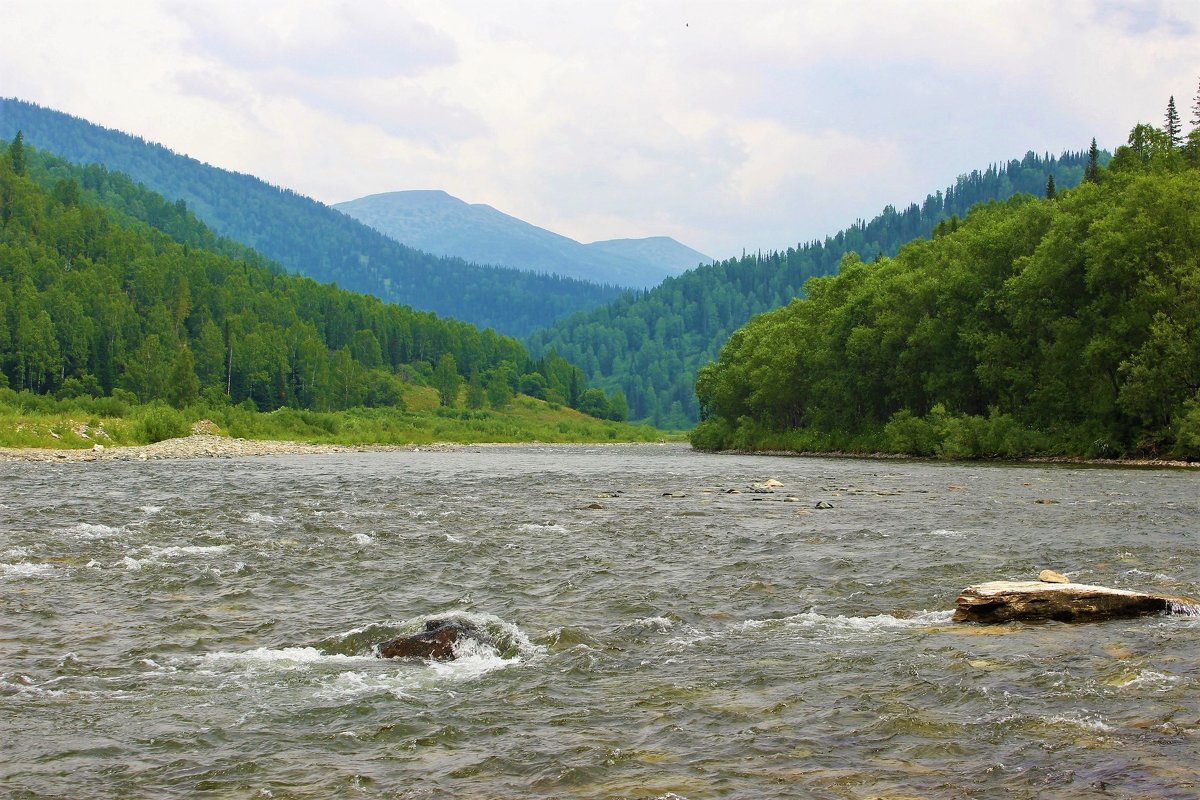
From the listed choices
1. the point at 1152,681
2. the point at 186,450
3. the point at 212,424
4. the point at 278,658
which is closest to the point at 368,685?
the point at 278,658

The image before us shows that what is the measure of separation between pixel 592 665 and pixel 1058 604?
26.6 ft

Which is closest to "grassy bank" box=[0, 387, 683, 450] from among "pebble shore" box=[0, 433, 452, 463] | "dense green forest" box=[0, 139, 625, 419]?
"pebble shore" box=[0, 433, 452, 463]

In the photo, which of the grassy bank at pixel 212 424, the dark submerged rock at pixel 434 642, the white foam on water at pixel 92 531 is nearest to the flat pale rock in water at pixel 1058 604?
the dark submerged rock at pixel 434 642

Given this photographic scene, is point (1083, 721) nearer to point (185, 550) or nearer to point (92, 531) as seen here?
point (185, 550)

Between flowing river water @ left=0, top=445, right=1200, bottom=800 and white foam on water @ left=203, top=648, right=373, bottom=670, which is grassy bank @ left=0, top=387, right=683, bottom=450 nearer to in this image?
flowing river water @ left=0, top=445, right=1200, bottom=800

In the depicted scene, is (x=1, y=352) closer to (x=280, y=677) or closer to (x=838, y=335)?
(x=838, y=335)

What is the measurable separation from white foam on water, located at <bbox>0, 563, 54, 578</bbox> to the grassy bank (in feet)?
223

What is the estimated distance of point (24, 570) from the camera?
71.6ft

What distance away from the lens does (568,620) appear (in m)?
17.4

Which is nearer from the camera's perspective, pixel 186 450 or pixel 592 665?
pixel 592 665

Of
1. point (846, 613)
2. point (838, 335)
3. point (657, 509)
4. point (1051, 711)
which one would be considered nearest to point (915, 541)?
point (846, 613)

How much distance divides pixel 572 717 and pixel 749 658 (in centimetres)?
376

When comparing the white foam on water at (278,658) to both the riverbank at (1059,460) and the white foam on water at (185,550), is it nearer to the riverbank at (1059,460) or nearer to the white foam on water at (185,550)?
the white foam on water at (185,550)

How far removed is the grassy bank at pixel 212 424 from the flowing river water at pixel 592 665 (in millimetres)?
66792
